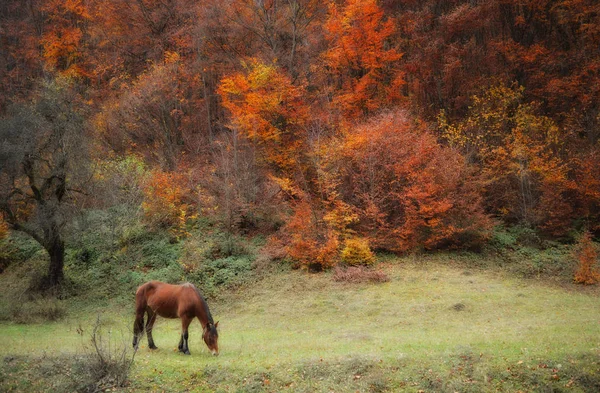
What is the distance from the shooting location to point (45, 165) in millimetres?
20828

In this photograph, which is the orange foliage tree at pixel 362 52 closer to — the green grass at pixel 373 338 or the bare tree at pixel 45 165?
the green grass at pixel 373 338

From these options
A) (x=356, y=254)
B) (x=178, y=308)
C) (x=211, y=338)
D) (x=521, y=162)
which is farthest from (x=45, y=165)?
(x=521, y=162)

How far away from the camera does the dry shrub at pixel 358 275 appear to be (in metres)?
20.5

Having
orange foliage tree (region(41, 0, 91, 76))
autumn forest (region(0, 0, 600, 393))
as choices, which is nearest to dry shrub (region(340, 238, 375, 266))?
autumn forest (region(0, 0, 600, 393))

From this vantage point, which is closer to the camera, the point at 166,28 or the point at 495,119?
the point at 495,119

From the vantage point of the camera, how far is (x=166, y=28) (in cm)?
3788

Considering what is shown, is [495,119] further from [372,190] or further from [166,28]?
[166,28]

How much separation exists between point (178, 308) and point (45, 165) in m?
12.5

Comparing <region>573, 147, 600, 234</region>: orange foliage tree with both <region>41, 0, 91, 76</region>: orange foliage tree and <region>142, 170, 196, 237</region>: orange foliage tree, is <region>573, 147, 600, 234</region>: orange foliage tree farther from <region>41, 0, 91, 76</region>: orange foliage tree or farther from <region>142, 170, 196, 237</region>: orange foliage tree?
<region>41, 0, 91, 76</region>: orange foliage tree

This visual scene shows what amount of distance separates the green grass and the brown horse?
47 cm

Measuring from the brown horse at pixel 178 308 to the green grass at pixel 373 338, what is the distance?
47cm

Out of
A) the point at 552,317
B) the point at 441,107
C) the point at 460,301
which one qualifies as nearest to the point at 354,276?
the point at 460,301

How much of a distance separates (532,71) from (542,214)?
36.3 ft

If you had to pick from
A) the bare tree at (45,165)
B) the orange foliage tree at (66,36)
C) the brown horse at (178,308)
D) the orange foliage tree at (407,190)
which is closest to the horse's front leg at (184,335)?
the brown horse at (178,308)
